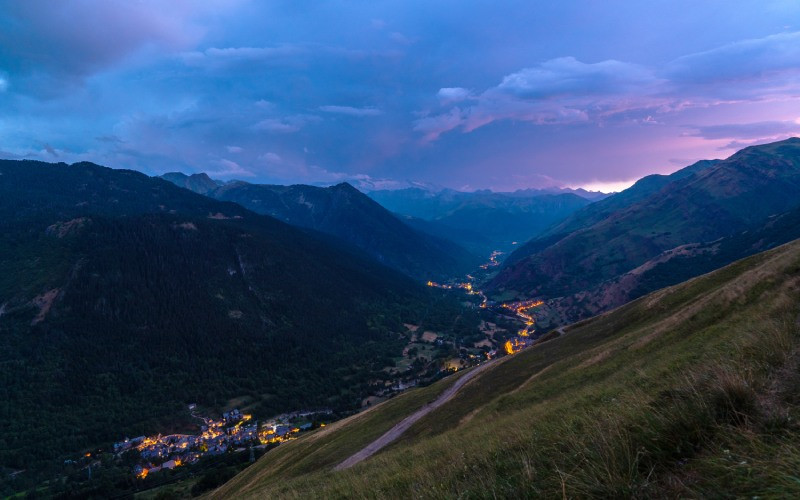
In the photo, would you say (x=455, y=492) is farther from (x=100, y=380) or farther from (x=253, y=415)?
(x=100, y=380)

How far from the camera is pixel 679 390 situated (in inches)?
284

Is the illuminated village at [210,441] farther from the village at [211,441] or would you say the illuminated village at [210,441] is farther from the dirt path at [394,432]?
the dirt path at [394,432]

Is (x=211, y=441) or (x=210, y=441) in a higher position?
(x=210, y=441)

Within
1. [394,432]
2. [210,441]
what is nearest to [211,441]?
[210,441]

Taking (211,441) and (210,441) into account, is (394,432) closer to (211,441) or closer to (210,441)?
(211,441)

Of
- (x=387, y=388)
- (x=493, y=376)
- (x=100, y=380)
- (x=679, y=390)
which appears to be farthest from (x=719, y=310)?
(x=100, y=380)

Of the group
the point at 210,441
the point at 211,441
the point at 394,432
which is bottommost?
the point at 211,441

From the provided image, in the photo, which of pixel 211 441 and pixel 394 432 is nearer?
pixel 394 432

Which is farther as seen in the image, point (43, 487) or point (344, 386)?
point (344, 386)

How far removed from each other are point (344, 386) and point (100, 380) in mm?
123888

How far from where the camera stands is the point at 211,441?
470ft

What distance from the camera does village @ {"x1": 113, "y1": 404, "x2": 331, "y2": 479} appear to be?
127875mm

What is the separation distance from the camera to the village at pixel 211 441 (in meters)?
128

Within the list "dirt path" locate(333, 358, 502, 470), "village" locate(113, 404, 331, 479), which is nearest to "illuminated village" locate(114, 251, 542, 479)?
Result: "village" locate(113, 404, 331, 479)
